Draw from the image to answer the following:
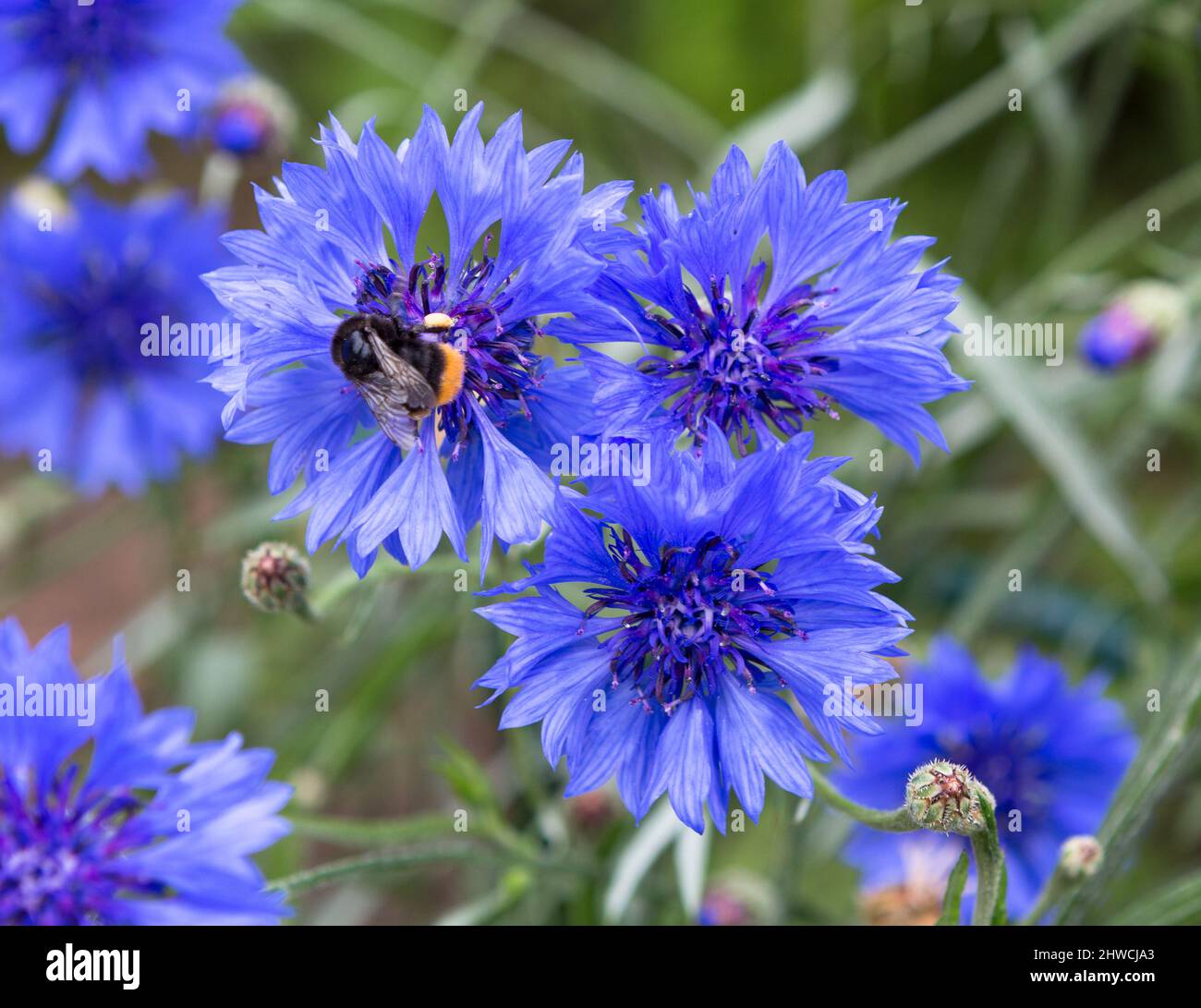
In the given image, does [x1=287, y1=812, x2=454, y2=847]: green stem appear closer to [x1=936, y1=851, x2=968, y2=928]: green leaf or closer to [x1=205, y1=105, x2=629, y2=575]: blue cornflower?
[x1=205, y1=105, x2=629, y2=575]: blue cornflower

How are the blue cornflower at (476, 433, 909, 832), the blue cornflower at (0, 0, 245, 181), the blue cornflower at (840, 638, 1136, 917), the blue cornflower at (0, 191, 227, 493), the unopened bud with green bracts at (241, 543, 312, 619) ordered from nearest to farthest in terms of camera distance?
the blue cornflower at (476, 433, 909, 832), the unopened bud with green bracts at (241, 543, 312, 619), the blue cornflower at (840, 638, 1136, 917), the blue cornflower at (0, 0, 245, 181), the blue cornflower at (0, 191, 227, 493)

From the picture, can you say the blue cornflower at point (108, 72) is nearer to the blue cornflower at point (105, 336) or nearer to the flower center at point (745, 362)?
the blue cornflower at point (105, 336)

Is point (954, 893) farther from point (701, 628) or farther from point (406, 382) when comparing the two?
point (406, 382)

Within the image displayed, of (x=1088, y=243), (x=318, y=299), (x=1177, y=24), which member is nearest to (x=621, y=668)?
(x=318, y=299)

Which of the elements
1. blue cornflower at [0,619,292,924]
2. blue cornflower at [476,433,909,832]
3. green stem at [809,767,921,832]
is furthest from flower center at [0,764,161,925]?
green stem at [809,767,921,832]

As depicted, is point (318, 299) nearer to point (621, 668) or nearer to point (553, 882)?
point (621, 668)
